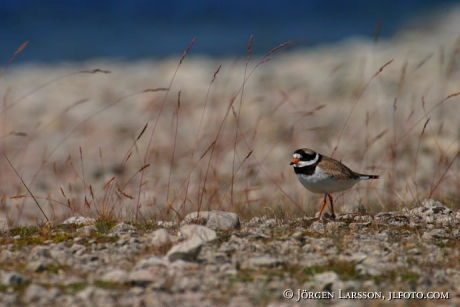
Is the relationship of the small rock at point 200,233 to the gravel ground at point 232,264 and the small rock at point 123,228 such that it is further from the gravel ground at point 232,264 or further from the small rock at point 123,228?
the small rock at point 123,228

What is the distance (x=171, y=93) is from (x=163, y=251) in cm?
1343

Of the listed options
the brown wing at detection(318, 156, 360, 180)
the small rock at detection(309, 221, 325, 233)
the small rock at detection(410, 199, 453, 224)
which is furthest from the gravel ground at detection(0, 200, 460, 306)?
the brown wing at detection(318, 156, 360, 180)

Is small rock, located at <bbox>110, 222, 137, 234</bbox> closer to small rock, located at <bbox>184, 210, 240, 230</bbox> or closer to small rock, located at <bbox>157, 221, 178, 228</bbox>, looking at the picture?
small rock, located at <bbox>157, 221, 178, 228</bbox>

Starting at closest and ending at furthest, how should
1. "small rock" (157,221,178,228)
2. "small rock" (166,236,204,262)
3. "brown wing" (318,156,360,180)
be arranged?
"small rock" (166,236,204,262)
"small rock" (157,221,178,228)
"brown wing" (318,156,360,180)

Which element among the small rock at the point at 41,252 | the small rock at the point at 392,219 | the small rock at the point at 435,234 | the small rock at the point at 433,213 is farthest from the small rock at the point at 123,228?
the small rock at the point at 433,213

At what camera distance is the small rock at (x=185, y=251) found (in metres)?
3.95

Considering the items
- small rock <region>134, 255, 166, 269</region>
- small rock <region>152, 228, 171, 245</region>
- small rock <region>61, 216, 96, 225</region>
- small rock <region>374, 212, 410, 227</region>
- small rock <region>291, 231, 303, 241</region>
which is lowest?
small rock <region>374, 212, 410, 227</region>

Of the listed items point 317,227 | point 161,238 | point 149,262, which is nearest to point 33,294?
point 149,262

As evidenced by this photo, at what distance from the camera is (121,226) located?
5.12 m

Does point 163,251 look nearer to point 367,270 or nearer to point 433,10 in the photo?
point 367,270

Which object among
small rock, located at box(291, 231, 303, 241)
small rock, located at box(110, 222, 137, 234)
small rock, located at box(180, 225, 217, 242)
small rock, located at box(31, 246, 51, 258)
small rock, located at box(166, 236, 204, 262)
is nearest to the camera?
small rock, located at box(166, 236, 204, 262)

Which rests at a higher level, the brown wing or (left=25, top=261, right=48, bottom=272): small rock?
the brown wing

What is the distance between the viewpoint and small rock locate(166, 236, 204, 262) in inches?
155

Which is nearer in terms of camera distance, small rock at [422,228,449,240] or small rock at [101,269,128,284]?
small rock at [101,269,128,284]
